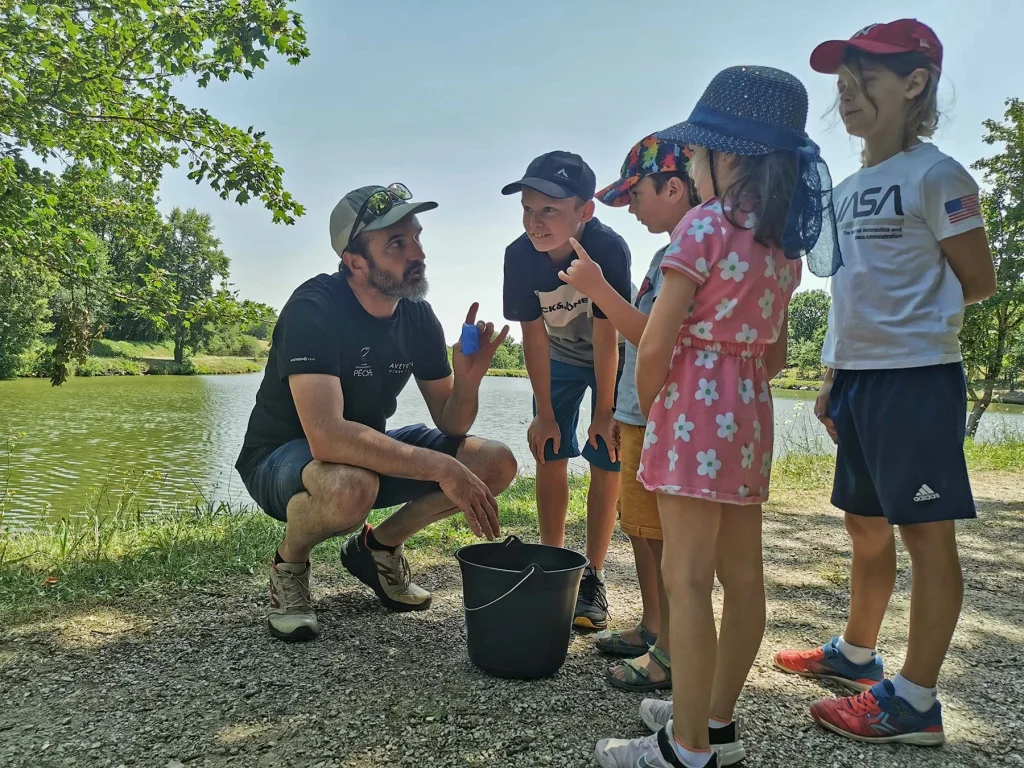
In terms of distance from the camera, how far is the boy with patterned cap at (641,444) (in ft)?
7.07

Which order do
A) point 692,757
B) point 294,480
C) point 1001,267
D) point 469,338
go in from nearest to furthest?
point 692,757
point 294,480
point 469,338
point 1001,267

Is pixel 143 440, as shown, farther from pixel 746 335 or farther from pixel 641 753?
pixel 746 335

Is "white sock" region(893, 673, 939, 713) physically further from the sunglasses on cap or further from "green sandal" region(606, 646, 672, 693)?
the sunglasses on cap

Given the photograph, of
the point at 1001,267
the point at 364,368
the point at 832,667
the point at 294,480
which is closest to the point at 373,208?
the point at 364,368

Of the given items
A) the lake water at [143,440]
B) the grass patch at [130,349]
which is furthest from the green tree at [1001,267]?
the grass patch at [130,349]

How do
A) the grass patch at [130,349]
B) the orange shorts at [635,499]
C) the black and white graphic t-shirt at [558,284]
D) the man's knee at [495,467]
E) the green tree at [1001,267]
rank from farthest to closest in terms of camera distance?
the grass patch at [130,349]
the green tree at [1001,267]
the man's knee at [495,467]
the black and white graphic t-shirt at [558,284]
the orange shorts at [635,499]

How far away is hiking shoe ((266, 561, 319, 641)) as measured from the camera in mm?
2424

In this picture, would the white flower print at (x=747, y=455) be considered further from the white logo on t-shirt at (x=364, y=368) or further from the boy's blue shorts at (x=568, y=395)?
the white logo on t-shirt at (x=364, y=368)

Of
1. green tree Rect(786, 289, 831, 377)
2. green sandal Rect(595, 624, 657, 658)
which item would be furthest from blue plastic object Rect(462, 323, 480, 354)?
green tree Rect(786, 289, 831, 377)

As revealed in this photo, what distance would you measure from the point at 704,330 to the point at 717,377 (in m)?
0.12

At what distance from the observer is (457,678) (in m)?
2.17

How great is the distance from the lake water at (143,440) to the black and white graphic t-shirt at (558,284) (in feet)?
11.2

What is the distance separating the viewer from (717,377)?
5.29 ft

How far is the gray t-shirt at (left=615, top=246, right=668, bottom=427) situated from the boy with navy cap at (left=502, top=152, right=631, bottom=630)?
0.27 meters
